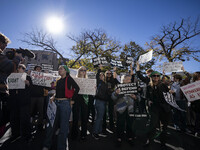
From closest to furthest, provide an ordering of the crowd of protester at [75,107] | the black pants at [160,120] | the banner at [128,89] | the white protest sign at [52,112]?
the white protest sign at [52,112]
the crowd of protester at [75,107]
the black pants at [160,120]
the banner at [128,89]

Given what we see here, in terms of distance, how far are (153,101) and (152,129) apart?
28.0 inches

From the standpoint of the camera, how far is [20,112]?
322 cm

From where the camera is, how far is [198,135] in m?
4.14

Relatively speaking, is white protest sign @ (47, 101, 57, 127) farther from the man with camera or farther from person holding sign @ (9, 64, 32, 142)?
person holding sign @ (9, 64, 32, 142)

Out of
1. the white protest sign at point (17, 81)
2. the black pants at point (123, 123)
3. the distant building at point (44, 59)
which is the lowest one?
the black pants at point (123, 123)

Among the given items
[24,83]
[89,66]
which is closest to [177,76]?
[24,83]

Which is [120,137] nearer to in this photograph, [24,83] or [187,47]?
[24,83]

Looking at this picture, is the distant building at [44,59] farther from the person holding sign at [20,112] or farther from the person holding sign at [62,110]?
the person holding sign at [62,110]

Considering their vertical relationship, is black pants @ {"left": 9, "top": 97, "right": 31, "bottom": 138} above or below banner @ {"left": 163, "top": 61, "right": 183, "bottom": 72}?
below

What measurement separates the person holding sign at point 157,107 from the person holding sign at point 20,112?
10.9 feet

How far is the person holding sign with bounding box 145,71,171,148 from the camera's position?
2.92 m

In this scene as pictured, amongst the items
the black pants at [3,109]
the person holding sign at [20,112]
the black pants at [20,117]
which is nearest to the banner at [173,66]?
the person holding sign at [20,112]

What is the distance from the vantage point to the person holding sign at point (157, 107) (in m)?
2.92

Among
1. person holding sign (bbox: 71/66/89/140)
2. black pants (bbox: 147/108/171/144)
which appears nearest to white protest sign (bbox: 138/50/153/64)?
black pants (bbox: 147/108/171/144)
